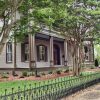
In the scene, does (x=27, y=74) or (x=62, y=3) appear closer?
(x=62, y=3)

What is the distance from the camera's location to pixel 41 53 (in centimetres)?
3133

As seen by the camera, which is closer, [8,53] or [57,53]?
[8,53]

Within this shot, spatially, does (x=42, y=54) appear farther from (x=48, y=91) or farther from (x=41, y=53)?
(x=48, y=91)

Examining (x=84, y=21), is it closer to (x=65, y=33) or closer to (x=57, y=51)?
(x=65, y=33)

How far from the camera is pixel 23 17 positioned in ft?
47.1

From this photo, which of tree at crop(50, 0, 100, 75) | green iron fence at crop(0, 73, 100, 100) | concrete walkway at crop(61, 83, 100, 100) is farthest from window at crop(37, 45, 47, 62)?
concrete walkway at crop(61, 83, 100, 100)

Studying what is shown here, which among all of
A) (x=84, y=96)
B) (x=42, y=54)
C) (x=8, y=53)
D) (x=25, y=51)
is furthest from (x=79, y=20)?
(x=42, y=54)

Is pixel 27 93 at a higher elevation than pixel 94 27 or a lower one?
lower

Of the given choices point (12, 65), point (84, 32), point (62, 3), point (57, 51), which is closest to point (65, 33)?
point (84, 32)

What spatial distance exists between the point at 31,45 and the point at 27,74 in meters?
4.22

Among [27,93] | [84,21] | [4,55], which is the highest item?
[84,21]

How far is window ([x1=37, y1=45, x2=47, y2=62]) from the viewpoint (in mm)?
30766

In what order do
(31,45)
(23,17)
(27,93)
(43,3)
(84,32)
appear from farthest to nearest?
(31,45)
(84,32)
(23,17)
(43,3)
(27,93)

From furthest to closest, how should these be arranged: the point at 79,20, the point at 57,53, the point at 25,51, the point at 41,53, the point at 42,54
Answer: the point at 57,53, the point at 42,54, the point at 41,53, the point at 25,51, the point at 79,20
